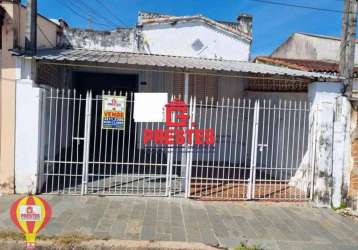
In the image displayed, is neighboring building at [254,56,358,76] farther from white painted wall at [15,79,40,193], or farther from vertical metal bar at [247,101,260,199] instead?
white painted wall at [15,79,40,193]

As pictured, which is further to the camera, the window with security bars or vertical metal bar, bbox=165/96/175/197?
the window with security bars

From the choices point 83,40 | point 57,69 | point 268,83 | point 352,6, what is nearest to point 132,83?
point 83,40

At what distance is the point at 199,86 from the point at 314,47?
7.70 metres

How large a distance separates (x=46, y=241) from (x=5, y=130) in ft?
9.15

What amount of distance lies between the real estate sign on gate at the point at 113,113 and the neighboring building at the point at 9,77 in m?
1.69

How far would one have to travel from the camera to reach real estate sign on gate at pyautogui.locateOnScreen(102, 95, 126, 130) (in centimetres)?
653

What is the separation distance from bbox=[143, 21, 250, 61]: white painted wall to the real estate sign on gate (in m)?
4.86

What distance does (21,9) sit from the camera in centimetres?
644

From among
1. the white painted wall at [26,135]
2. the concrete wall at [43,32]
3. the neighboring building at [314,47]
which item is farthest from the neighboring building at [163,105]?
the neighboring building at [314,47]

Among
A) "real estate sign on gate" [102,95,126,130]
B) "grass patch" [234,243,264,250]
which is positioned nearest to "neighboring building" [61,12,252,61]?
"real estate sign on gate" [102,95,126,130]

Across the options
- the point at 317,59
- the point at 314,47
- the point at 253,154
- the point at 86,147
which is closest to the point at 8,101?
the point at 86,147

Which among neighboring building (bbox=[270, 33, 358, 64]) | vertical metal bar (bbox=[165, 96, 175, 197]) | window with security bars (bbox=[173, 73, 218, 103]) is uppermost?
neighboring building (bbox=[270, 33, 358, 64])

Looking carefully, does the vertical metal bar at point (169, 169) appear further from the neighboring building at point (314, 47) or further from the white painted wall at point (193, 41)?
the neighboring building at point (314, 47)

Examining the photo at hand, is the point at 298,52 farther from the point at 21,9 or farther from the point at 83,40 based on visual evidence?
the point at 21,9
